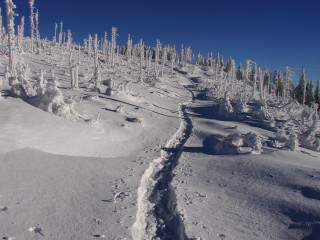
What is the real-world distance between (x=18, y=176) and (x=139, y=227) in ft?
15.9

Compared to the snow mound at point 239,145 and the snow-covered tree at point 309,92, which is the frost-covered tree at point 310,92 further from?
the snow mound at point 239,145

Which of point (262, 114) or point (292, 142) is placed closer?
point (292, 142)

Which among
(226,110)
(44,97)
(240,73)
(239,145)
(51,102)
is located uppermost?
(240,73)

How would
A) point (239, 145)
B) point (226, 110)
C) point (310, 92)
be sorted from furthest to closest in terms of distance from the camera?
point (310, 92)
point (226, 110)
point (239, 145)

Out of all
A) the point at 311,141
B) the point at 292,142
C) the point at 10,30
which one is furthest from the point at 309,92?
the point at 10,30

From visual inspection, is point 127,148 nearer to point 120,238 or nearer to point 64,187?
point 64,187

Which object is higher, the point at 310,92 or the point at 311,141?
the point at 310,92

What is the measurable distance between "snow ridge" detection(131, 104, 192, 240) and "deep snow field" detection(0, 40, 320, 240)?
39mm

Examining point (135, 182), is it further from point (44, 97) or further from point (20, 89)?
point (20, 89)

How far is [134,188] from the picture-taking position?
33.1ft

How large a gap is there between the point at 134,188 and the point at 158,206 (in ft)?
4.57

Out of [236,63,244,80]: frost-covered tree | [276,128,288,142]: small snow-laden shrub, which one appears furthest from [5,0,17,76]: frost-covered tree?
[236,63,244,80]: frost-covered tree

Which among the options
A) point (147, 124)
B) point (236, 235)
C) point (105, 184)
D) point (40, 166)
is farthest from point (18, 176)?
point (147, 124)

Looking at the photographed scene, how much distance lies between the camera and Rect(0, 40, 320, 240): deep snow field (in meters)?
7.03
